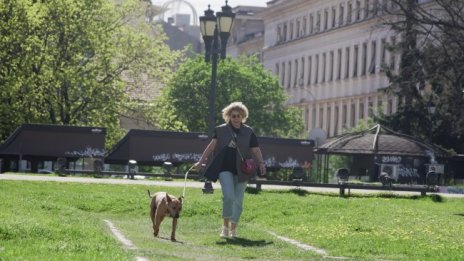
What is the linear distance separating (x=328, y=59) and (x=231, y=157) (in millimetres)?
91282

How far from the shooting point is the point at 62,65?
7162cm

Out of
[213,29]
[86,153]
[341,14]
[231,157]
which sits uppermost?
[341,14]

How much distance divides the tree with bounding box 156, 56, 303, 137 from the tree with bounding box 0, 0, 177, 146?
1929 centimetres

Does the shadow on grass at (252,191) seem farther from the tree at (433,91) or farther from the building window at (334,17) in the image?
the building window at (334,17)

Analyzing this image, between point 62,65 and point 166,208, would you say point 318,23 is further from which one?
point 166,208

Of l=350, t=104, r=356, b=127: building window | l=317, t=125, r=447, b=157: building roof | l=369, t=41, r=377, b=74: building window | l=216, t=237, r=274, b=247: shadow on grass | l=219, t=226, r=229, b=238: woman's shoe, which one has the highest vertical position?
l=369, t=41, r=377, b=74: building window

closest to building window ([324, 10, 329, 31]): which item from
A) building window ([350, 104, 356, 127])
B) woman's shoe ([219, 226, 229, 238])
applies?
building window ([350, 104, 356, 127])

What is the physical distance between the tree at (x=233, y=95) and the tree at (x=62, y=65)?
19.3 metres

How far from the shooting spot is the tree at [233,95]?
9612 centimetres

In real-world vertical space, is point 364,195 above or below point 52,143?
below

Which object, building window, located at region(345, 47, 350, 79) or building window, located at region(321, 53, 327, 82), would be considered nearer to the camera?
building window, located at region(345, 47, 350, 79)

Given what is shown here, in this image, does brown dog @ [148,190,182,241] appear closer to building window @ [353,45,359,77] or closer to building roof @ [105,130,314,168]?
building roof @ [105,130,314,168]

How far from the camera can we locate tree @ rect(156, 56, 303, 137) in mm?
96125

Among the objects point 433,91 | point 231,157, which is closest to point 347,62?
point 433,91
